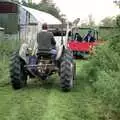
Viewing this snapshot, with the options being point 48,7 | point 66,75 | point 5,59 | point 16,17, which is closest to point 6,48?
point 5,59

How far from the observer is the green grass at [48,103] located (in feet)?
32.1

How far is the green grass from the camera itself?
980 cm

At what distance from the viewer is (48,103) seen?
11.3 m

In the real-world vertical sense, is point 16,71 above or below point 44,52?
below

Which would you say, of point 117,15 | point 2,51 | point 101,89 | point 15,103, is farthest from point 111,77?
point 2,51

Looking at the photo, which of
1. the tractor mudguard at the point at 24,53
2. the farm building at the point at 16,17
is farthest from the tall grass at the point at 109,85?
the farm building at the point at 16,17

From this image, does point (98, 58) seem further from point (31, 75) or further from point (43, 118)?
point (43, 118)

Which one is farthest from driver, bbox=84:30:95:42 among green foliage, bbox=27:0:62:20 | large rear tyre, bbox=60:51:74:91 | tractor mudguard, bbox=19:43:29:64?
green foliage, bbox=27:0:62:20

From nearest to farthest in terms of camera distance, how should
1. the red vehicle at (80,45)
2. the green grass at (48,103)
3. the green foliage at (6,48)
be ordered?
1. the green grass at (48,103)
2. the green foliage at (6,48)
3. the red vehicle at (80,45)

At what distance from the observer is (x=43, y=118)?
9609mm

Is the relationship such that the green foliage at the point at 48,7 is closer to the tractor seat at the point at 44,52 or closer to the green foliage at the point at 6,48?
the green foliage at the point at 6,48

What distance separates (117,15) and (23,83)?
4.68m

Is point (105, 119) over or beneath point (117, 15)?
beneath

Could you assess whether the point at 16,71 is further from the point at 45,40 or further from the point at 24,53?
the point at 45,40
